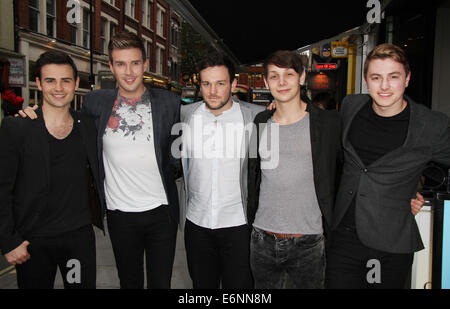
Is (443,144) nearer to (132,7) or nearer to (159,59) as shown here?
(132,7)

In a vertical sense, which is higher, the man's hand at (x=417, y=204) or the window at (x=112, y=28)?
the window at (x=112, y=28)

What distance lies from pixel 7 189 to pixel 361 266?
2.09 meters

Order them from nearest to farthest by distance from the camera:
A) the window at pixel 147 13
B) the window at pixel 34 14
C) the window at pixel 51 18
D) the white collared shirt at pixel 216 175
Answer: the white collared shirt at pixel 216 175
the window at pixel 34 14
the window at pixel 51 18
the window at pixel 147 13

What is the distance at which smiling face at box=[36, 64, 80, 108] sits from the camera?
242 centimetres

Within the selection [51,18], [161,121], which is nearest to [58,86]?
[161,121]

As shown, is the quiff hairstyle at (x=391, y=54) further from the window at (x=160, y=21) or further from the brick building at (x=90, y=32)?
the window at (x=160, y=21)

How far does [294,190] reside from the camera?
2268 millimetres

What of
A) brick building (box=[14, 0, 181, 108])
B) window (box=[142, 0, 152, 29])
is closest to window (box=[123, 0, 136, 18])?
brick building (box=[14, 0, 181, 108])

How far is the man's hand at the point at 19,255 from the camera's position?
219cm

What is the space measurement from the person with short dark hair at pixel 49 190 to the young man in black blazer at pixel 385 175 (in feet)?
5.16

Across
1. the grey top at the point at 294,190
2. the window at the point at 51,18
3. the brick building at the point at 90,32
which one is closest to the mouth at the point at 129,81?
the grey top at the point at 294,190
